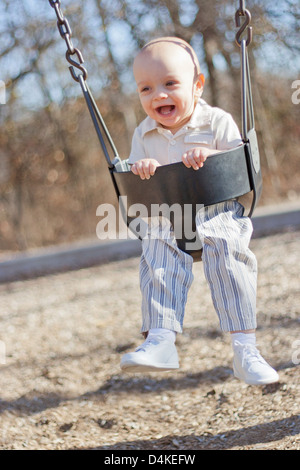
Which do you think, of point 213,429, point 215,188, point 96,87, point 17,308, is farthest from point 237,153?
point 96,87

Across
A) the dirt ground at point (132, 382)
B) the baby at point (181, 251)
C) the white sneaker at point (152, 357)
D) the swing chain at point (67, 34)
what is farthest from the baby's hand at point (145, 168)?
the dirt ground at point (132, 382)

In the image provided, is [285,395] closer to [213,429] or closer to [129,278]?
[213,429]

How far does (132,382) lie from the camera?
3301 mm

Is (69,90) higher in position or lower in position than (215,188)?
higher

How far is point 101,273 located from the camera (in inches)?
227

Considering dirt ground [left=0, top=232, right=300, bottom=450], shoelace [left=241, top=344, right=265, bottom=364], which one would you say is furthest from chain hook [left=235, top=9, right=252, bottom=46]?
dirt ground [left=0, top=232, right=300, bottom=450]

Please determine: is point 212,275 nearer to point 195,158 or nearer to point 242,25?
point 195,158

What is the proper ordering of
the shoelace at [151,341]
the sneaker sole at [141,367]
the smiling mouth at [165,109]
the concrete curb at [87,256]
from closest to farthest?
the sneaker sole at [141,367] < the shoelace at [151,341] < the smiling mouth at [165,109] < the concrete curb at [87,256]

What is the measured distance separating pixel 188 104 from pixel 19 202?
845 centimetres

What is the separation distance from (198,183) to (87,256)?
14.5ft

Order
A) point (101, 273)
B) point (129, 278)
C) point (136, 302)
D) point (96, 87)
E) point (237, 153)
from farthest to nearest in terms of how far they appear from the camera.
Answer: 1. point (96, 87)
2. point (101, 273)
3. point (129, 278)
4. point (136, 302)
5. point (237, 153)

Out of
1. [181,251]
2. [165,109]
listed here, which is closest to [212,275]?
[181,251]

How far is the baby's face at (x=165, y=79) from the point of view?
2.04 meters

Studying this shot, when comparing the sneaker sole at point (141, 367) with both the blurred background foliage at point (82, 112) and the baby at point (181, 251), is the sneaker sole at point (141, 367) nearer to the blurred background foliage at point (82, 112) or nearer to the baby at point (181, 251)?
the baby at point (181, 251)
